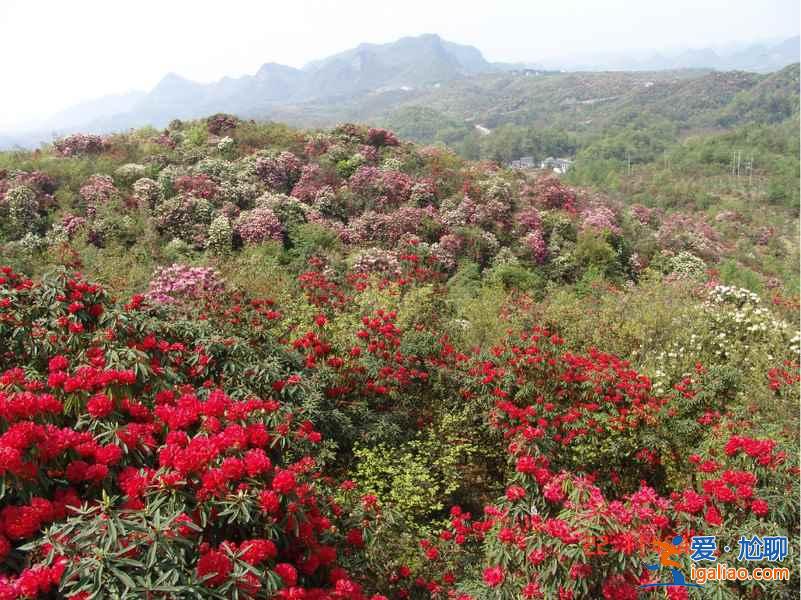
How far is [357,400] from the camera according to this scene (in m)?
5.41

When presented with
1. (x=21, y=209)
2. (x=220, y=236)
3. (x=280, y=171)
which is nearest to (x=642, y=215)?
(x=280, y=171)

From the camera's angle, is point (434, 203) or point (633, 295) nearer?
point (633, 295)

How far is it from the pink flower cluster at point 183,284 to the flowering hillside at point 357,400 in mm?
53

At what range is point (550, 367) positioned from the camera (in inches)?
231

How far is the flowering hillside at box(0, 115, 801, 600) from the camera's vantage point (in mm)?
2084

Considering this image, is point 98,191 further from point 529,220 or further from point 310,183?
point 529,220

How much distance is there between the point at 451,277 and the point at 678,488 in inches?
286

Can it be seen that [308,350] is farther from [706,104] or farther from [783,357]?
[706,104]

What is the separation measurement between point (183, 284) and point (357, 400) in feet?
12.7

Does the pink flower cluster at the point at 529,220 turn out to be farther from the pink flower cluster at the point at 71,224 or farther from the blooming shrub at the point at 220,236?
the pink flower cluster at the point at 71,224

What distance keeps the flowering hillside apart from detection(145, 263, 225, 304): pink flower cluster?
0.05 m

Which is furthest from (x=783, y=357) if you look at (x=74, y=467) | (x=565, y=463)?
(x=74, y=467)

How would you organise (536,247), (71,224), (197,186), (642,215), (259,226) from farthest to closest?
(642,215) → (536,247) → (197,186) → (259,226) → (71,224)

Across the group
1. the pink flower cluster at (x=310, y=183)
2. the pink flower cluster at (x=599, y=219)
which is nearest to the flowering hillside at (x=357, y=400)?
the pink flower cluster at (x=310, y=183)
